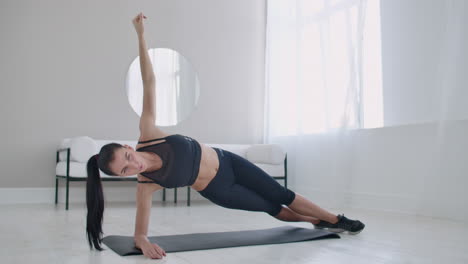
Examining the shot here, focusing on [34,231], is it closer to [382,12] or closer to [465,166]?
[465,166]

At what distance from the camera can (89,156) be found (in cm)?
421

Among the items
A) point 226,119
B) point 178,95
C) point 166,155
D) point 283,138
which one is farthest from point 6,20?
point 166,155

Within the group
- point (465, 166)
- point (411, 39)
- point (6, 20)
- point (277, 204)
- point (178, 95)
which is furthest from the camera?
point (178, 95)

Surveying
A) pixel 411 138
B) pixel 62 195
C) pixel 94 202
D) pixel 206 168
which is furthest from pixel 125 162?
pixel 62 195

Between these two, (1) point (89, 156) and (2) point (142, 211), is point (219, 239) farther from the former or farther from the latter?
(1) point (89, 156)

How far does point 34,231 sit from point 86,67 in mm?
2752

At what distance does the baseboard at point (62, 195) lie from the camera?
15.6ft

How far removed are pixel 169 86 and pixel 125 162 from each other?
3.73m

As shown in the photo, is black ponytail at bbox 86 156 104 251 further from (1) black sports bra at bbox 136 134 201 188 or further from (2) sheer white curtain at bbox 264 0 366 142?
(2) sheer white curtain at bbox 264 0 366 142

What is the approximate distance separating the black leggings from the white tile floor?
0.97 feet

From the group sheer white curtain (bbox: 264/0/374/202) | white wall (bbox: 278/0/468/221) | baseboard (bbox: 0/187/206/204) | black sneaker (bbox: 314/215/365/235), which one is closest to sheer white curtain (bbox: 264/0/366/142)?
sheer white curtain (bbox: 264/0/374/202)

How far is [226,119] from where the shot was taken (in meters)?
5.85

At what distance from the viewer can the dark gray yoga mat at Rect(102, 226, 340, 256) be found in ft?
7.28

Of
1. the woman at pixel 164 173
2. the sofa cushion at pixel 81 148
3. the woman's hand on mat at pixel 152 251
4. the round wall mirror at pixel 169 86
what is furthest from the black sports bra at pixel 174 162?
the round wall mirror at pixel 169 86
